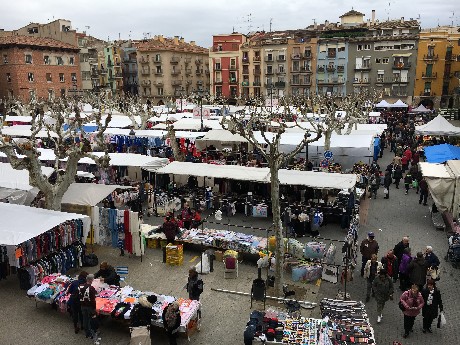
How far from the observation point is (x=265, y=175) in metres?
15.7

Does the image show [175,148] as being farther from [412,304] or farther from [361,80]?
[361,80]

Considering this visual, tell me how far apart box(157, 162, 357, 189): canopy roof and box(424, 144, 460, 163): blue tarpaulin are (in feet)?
17.8

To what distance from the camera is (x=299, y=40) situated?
64.8m

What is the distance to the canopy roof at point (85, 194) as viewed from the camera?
13.3m

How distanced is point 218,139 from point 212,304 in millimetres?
14133

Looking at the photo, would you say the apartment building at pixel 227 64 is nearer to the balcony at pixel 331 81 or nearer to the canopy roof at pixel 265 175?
the balcony at pixel 331 81

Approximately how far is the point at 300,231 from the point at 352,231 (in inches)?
117

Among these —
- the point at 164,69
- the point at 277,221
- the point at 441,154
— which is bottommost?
the point at 277,221

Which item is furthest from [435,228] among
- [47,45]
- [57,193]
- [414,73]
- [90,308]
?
[47,45]

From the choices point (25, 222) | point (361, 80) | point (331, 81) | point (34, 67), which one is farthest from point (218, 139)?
point (361, 80)

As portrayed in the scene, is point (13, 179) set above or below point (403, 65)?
below

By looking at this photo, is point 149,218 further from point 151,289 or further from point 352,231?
point 352,231

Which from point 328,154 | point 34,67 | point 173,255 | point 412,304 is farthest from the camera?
point 34,67

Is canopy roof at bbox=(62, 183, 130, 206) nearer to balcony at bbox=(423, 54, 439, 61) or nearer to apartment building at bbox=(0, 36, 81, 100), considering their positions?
apartment building at bbox=(0, 36, 81, 100)
